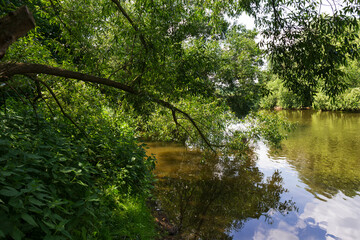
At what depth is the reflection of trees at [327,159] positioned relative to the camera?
31.9 ft

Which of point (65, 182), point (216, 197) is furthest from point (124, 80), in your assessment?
point (216, 197)

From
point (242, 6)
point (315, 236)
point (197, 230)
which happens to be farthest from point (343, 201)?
point (242, 6)

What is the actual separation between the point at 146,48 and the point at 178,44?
0.72 metres

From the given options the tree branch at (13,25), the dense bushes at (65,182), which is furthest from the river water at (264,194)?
the tree branch at (13,25)

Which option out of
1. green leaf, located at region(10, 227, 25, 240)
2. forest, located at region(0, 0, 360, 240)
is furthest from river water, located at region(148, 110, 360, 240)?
green leaf, located at region(10, 227, 25, 240)

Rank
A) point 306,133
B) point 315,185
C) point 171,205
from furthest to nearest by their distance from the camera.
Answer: point 306,133 < point 315,185 < point 171,205

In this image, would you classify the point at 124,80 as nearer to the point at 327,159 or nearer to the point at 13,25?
the point at 13,25

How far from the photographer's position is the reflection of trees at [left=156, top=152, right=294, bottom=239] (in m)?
6.64

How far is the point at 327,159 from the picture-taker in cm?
1312

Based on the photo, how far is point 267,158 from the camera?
13.8 m

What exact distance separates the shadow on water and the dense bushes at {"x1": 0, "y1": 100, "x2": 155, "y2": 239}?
6.30 ft

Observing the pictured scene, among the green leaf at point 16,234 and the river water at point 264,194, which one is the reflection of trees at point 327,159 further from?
the green leaf at point 16,234

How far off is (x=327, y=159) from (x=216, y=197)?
862 centimetres

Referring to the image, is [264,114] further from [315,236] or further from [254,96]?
[315,236]
